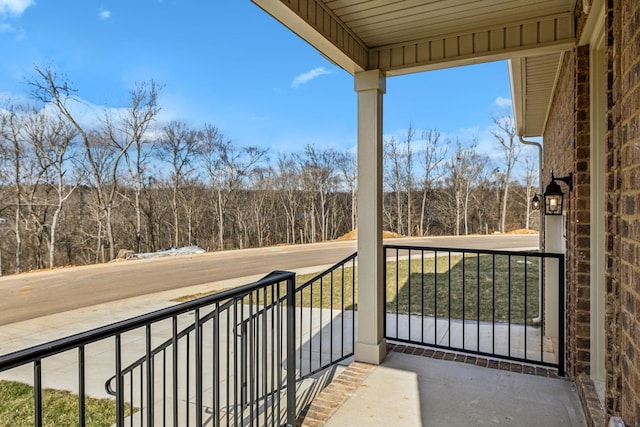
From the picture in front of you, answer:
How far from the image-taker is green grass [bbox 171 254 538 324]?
15.9ft

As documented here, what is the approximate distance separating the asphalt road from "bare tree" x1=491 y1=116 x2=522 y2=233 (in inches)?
248

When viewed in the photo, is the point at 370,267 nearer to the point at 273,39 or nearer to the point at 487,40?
the point at 487,40

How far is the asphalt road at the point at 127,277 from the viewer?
23.9ft

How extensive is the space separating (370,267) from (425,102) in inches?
804

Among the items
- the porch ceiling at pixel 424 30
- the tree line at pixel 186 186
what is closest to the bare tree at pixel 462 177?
the tree line at pixel 186 186

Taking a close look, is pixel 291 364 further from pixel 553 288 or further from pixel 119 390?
pixel 553 288

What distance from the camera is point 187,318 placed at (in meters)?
5.88

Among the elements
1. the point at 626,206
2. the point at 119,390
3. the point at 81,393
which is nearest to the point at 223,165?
the point at 119,390

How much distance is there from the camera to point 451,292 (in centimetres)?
646

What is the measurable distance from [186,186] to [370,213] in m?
15.0

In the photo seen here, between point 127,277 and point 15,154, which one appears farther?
point 15,154

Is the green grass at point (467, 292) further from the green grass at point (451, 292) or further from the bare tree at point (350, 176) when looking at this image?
the bare tree at point (350, 176)

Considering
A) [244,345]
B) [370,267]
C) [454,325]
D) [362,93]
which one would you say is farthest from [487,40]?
[454,325]

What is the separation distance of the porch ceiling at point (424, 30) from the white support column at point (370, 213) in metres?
0.19
